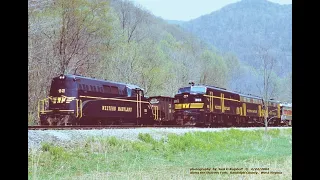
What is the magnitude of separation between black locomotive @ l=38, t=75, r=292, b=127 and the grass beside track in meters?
0.39

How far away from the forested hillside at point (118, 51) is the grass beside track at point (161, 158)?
59 cm

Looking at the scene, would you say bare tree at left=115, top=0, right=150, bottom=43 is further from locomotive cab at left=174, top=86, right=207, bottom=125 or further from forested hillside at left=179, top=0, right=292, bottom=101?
locomotive cab at left=174, top=86, right=207, bottom=125

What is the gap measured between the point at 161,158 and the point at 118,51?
1.35m

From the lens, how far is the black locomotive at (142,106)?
5.55 m

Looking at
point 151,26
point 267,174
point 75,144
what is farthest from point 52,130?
point 267,174

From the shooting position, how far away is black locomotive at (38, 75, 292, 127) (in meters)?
5.55

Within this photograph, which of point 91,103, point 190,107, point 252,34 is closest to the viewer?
point 252,34

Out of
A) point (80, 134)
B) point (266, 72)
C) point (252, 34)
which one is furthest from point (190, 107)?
point (80, 134)

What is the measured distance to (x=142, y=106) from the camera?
20.0ft

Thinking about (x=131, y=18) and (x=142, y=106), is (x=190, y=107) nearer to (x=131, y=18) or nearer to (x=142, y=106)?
(x=142, y=106)

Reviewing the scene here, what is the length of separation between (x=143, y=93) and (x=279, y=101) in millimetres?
1602
